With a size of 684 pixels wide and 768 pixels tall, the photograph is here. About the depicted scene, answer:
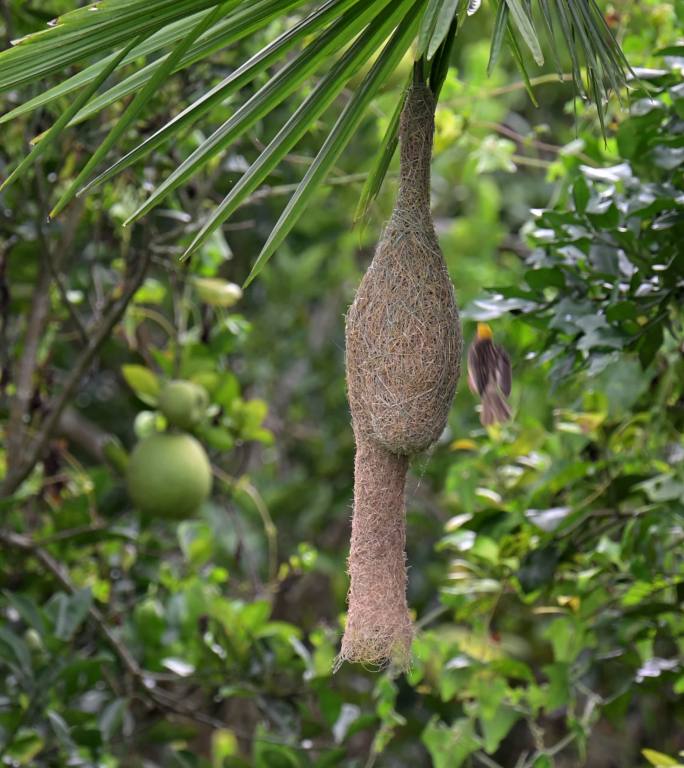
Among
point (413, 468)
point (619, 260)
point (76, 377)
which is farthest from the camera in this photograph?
point (76, 377)

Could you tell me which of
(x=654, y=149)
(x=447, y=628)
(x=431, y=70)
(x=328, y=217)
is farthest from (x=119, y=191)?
(x=447, y=628)

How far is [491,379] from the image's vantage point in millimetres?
1417

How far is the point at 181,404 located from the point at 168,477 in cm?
15

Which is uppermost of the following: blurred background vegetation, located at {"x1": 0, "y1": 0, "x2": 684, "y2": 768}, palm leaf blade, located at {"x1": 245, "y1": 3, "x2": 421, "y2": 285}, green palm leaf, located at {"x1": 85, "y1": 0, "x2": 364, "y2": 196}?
green palm leaf, located at {"x1": 85, "y1": 0, "x2": 364, "y2": 196}

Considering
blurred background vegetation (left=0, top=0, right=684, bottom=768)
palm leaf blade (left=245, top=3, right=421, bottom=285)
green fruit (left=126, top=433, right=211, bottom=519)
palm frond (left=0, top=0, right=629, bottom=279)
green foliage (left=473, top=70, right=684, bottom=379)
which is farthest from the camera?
green fruit (left=126, top=433, right=211, bottom=519)

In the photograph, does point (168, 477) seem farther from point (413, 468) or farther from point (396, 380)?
point (396, 380)

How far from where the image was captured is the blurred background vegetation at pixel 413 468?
1.67 metres

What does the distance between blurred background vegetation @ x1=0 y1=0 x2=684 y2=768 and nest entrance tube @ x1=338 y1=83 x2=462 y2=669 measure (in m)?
0.14

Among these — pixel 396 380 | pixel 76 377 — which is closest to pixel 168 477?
pixel 76 377

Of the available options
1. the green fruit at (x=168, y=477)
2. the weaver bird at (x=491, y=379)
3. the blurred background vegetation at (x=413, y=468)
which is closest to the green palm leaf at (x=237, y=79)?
the blurred background vegetation at (x=413, y=468)

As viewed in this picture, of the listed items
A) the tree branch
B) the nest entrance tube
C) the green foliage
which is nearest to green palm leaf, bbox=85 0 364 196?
the nest entrance tube

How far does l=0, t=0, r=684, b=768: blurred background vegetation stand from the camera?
1.67 metres

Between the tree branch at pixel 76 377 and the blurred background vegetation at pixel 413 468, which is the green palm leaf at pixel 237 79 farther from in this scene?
the tree branch at pixel 76 377

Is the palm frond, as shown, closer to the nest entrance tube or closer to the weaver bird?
the nest entrance tube
